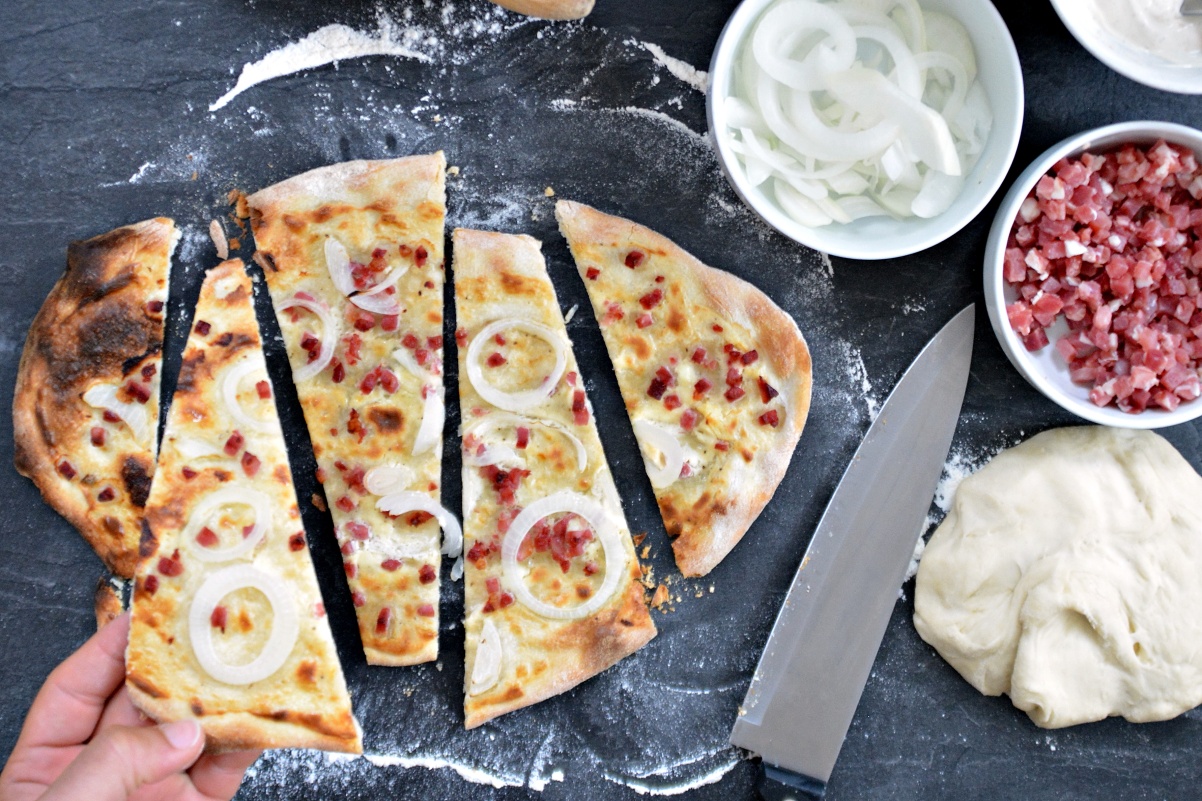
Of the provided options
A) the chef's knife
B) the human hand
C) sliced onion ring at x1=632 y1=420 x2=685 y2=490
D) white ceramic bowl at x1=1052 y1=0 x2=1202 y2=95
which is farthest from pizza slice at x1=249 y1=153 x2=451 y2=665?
white ceramic bowl at x1=1052 y1=0 x2=1202 y2=95

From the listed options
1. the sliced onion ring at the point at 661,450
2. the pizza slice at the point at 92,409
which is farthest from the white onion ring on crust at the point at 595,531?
the pizza slice at the point at 92,409

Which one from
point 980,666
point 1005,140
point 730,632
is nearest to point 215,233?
point 730,632

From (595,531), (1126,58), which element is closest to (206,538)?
(595,531)

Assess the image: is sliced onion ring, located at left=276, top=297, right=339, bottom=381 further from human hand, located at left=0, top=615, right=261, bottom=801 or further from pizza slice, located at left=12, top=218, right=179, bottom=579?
human hand, located at left=0, top=615, right=261, bottom=801

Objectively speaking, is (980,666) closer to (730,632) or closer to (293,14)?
(730,632)

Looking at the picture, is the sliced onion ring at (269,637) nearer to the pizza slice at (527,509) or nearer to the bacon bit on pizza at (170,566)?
the bacon bit on pizza at (170,566)

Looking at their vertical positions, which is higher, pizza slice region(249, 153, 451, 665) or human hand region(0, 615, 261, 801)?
pizza slice region(249, 153, 451, 665)

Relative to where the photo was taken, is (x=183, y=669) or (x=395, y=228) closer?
(x=183, y=669)

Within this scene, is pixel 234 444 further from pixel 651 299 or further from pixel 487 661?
pixel 651 299
